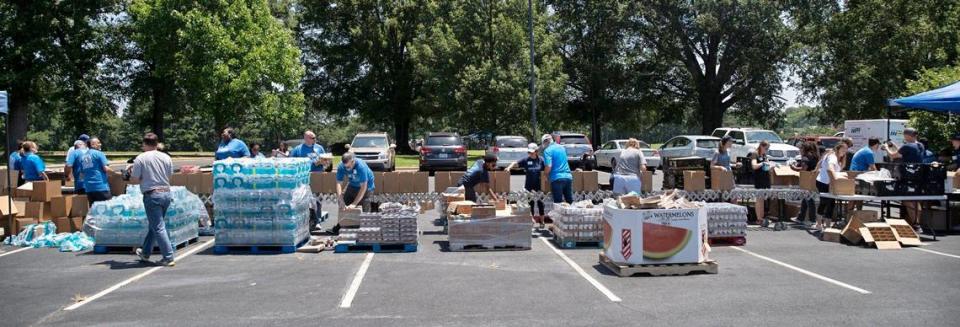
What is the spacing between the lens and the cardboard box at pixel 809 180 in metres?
12.8

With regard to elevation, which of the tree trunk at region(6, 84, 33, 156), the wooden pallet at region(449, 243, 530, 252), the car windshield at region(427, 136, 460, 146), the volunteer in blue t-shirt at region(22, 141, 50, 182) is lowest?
the wooden pallet at region(449, 243, 530, 252)

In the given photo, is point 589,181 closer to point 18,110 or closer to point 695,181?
point 695,181

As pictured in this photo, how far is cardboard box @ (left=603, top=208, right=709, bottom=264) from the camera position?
838 cm

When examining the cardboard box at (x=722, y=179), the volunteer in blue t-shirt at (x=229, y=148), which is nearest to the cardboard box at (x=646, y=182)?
the cardboard box at (x=722, y=179)

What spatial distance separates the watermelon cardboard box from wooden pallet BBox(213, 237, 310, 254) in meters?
4.59

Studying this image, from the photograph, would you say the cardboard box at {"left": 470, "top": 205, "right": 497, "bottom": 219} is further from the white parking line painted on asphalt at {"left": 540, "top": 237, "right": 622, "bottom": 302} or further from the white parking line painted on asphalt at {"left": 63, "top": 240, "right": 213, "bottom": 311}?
the white parking line painted on asphalt at {"left": 63, "top": 240, "right": 213, "bottom": 311}

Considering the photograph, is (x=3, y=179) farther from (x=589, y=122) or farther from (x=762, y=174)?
(x=589, y=122)

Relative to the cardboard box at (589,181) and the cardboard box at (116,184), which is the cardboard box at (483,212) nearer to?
the cardboard box at (589,181)

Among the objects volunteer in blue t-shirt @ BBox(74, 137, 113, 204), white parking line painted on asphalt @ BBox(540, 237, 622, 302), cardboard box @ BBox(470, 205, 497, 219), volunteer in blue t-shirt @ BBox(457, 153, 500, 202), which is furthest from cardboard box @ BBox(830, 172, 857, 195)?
volunteer in blue t-shirt @ BBox(74, 137, 113, 204)

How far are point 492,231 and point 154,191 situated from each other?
450cm

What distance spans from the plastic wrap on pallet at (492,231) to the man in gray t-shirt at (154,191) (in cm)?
377

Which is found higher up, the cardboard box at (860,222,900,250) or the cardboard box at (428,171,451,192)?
the cardboard box at (428,171,451,192)

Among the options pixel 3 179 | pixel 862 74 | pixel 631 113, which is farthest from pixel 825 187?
pixel 631 113

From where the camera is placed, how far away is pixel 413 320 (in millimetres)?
6477
